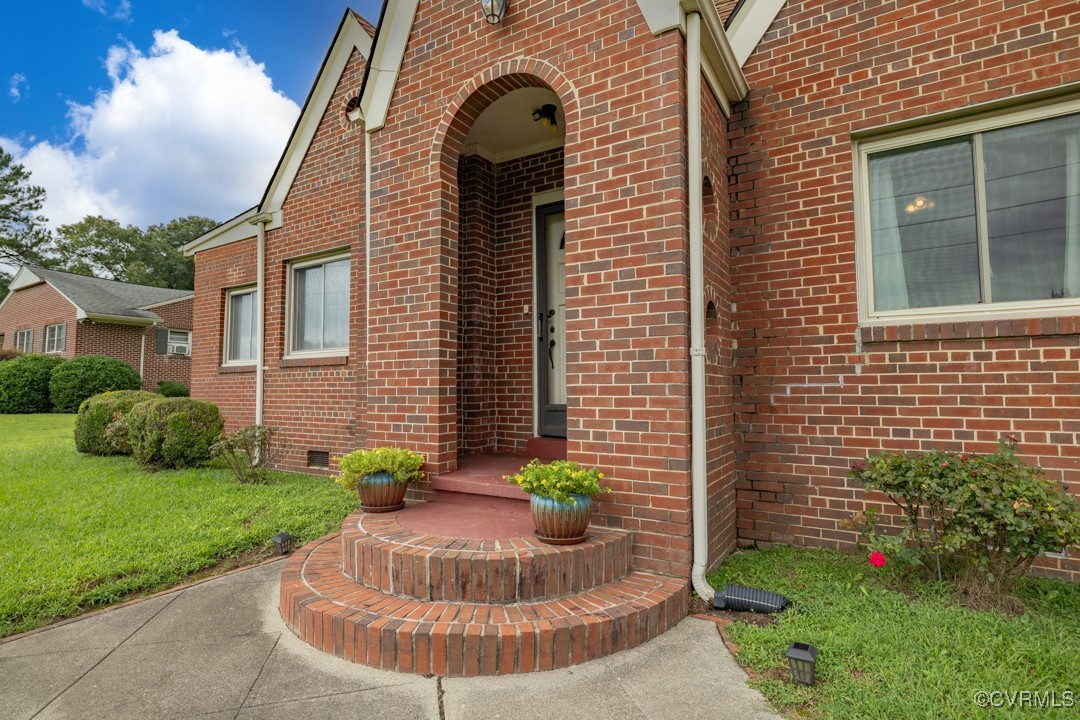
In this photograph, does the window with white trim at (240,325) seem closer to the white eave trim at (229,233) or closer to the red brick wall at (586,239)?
the white eave trim at (229,233)

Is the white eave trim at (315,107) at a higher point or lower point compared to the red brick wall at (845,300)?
higher

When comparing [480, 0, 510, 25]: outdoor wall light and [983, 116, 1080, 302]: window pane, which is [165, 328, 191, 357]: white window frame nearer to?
[480, 0, 510, 25]: outdoor wall light

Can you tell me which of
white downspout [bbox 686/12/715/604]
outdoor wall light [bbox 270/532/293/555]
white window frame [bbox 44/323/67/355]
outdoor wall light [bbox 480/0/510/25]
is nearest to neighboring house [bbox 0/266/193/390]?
white window frame [bbox 44/323/67/355]

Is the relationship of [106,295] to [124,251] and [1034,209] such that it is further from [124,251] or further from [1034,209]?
[1034,209]

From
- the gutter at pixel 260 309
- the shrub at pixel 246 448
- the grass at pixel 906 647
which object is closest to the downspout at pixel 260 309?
the gutter at pixel 260 309

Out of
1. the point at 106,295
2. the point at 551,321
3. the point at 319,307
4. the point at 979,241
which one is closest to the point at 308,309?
the point at 319,307

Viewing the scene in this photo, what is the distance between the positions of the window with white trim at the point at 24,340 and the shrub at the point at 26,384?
6860 millimetres

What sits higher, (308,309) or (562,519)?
(308,309)

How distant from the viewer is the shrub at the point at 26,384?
1606 centimetres

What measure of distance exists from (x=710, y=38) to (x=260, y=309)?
651 cm

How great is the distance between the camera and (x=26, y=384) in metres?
16.3

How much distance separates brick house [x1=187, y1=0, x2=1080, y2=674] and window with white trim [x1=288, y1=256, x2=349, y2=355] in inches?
109

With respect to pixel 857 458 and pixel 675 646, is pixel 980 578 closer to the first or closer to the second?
pixel 857 458

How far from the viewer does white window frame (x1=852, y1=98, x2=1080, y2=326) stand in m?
3.24
